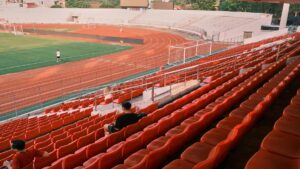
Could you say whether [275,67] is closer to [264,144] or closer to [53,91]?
[264,144]

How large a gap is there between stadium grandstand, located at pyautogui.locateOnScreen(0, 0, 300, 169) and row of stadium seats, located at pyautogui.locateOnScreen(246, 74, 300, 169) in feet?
0.04

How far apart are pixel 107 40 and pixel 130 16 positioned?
21051 mm

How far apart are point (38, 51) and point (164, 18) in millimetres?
28208

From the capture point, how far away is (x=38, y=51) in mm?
30156

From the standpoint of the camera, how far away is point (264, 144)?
11.0ft

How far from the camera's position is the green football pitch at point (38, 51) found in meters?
24.6

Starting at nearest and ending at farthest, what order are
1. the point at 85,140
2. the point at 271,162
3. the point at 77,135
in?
the point at 271,162, the point at 85,140, the point at 77,135

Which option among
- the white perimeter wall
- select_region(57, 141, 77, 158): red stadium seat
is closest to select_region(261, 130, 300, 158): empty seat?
select_region(57, 141, 77, 158): red stadium seat

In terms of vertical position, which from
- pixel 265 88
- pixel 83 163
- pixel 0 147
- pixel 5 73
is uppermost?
pixel 265 88

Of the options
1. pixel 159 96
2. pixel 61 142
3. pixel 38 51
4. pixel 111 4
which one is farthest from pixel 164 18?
pixel 61 142

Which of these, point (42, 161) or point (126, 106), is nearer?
point (42, 161)

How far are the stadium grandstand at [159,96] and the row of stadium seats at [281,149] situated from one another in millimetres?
13

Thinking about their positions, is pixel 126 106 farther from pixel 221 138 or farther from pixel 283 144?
pixel 283 144

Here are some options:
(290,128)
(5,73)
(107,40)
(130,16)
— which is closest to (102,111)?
(290,128)
